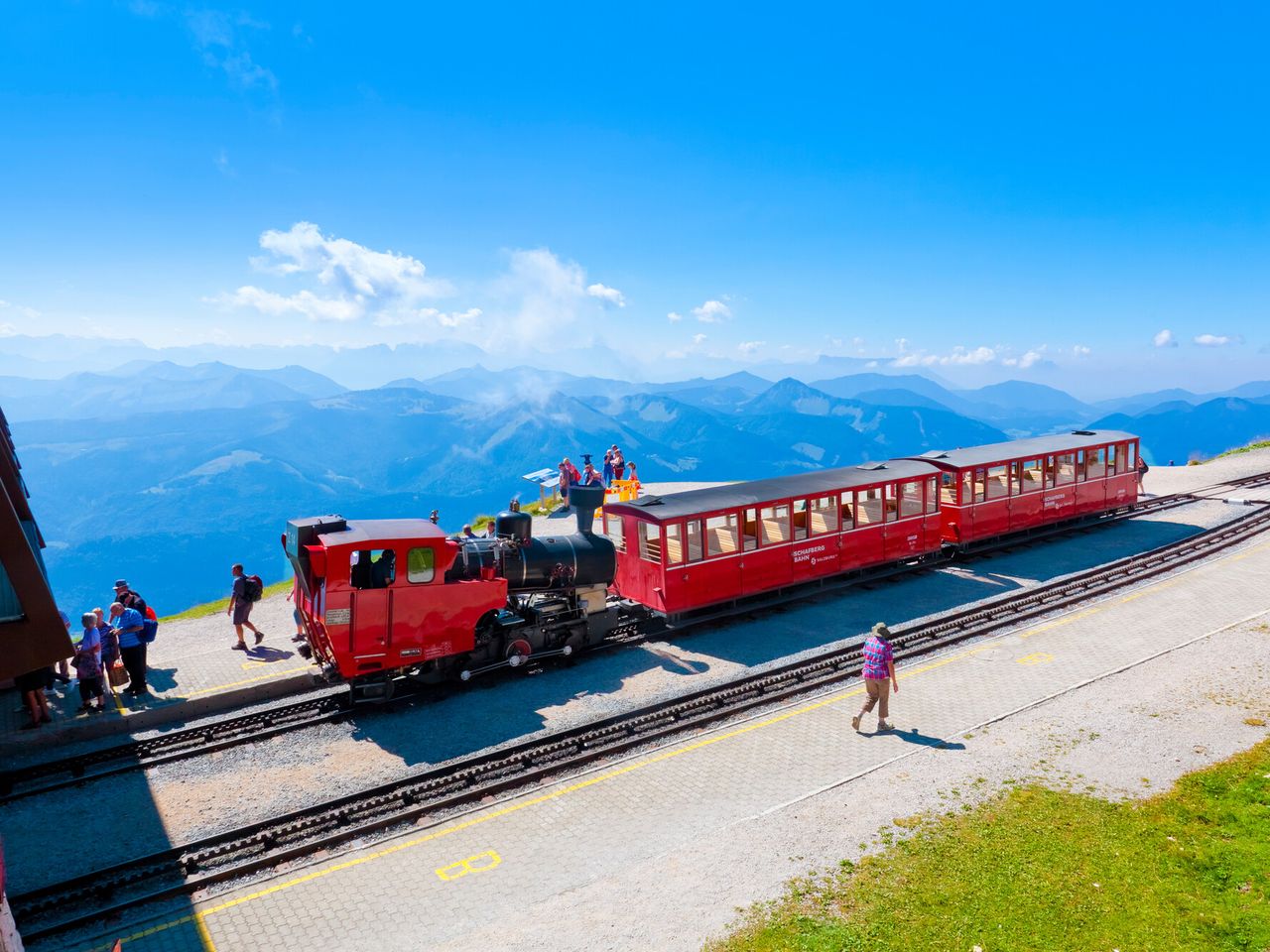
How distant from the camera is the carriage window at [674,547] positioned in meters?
16.0

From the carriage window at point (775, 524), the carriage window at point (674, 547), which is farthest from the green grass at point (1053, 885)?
the carriage window at point (775, 524)

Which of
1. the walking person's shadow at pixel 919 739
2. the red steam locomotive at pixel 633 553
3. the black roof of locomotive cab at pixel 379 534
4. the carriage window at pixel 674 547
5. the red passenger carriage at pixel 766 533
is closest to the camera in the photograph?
the walking person's shadow at pixel 919 739

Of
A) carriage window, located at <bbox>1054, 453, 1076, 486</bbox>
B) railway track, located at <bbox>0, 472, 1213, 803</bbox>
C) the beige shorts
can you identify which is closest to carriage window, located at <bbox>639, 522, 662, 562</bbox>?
the beige shorts

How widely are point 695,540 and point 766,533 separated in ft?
7.34

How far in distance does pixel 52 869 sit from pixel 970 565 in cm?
2115

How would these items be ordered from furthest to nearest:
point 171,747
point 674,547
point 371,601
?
point 674,547, point 371,601, point 171,747

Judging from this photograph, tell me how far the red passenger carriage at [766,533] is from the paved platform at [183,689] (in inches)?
284

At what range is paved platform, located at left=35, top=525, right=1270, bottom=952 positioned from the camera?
745 centimetres

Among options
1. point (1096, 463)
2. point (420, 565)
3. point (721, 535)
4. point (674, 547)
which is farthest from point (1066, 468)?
point (420, 565)

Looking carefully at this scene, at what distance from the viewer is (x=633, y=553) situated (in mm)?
16891

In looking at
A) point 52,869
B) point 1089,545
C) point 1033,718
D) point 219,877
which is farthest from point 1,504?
point 1089,545

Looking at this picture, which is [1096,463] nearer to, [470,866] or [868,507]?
[868,507]

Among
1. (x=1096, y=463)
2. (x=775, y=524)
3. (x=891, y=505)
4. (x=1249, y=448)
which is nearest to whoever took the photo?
(x=775, y=524)

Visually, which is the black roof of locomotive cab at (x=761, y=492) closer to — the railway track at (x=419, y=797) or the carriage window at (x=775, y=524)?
the carriage window at (x=775, y=524)
